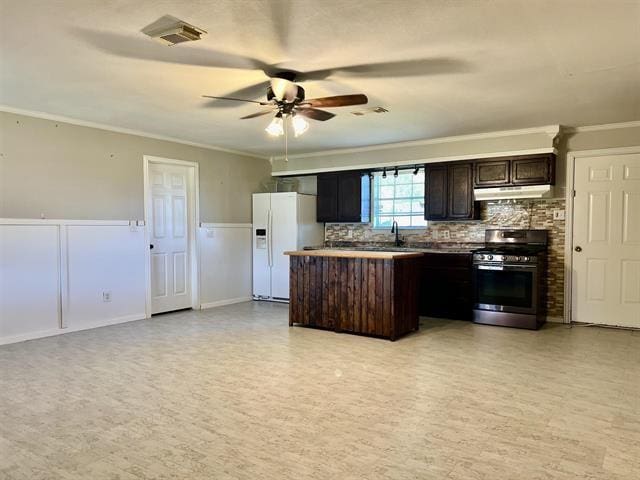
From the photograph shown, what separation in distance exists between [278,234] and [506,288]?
3.47 meters

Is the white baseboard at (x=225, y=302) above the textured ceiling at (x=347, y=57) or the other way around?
the other way around

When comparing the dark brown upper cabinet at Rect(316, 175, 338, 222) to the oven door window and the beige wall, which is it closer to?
the beige wall

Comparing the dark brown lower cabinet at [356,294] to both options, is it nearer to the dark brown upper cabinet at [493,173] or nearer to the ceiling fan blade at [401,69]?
the dark brown upper cabinet at [493,173]

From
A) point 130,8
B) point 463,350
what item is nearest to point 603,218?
point 463,350

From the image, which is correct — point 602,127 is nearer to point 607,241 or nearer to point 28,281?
point 607,241

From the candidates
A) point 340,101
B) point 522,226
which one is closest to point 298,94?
point 340,101

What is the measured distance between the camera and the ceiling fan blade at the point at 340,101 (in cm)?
348

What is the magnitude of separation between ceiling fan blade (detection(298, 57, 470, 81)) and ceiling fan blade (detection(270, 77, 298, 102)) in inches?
5.2

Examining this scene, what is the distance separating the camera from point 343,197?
286 inches

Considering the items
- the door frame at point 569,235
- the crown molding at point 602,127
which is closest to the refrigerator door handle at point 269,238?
the door frame at point 569,235

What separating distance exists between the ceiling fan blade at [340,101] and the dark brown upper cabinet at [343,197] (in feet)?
11.5

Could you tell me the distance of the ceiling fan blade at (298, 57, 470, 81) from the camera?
3393 mm

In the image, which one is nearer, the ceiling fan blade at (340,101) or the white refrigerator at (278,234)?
the ceiling fan blade at (340,101)

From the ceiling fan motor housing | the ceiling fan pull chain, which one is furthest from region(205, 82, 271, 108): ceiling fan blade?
the ceiling fan pull chain
